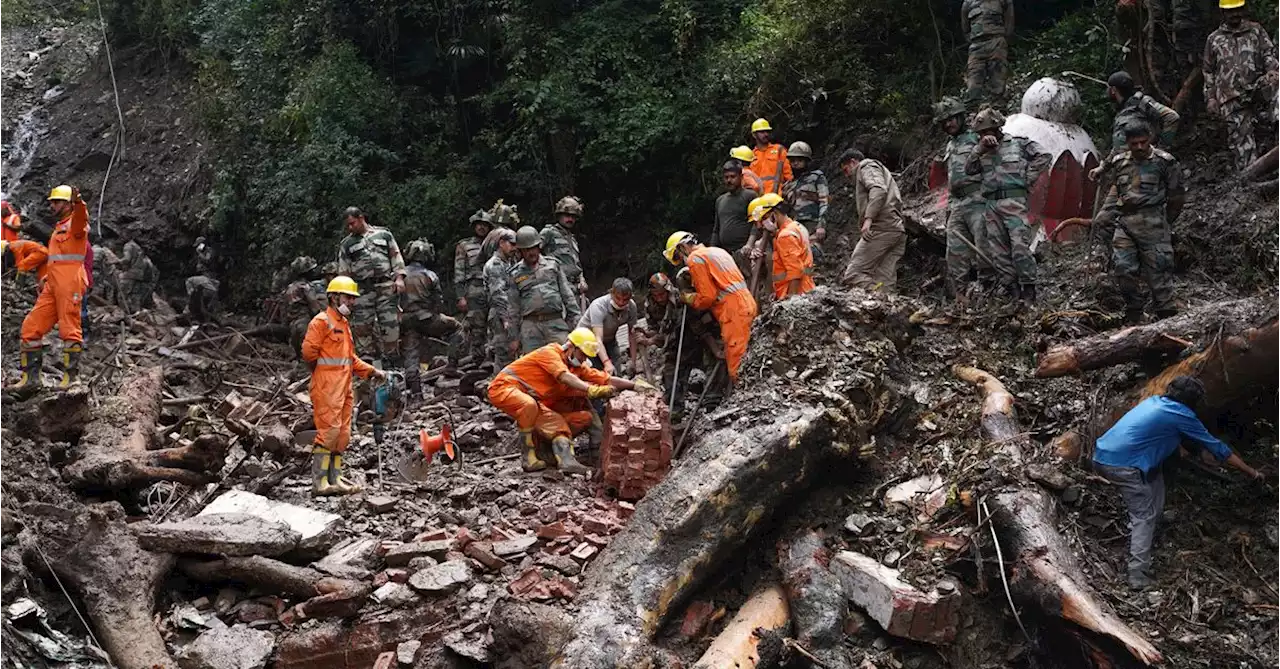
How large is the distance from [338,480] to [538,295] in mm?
2481

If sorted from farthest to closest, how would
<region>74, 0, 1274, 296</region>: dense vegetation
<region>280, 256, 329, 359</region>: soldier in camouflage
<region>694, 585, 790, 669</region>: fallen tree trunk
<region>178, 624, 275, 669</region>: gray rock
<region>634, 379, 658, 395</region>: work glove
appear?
1. <region>74, 0, 1274, 296</region>: dense vegetation
2. <region>280, 256, 329, 359</region>: soldier in camouflage
3. <region>634, 379, 658, 395</region>: work glove
4. <region>178, 624, 275, 669</region>: gray rock
5. <region>694, 585, 790, 669</region>: fallen tree trunk

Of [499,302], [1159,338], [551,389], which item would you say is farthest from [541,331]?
[1159,338]

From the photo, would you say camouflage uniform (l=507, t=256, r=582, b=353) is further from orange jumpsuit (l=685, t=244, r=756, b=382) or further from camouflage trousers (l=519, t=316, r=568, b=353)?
orange jumpsuit (l=685, t=244, r=756, b=382)

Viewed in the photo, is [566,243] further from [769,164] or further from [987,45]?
[987,45]

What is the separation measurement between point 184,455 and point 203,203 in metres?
11.6

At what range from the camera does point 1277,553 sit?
17.3 feet

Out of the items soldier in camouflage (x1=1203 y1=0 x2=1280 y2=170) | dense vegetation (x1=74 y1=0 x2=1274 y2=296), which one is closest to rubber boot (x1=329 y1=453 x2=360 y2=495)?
soldier in camouflage (x1=1203 y1=0 x2=1280 y2=170)

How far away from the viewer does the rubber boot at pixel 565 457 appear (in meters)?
7.84

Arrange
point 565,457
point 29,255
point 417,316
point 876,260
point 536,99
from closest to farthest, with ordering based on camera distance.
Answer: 1. point 565,457
2. point 876,260
3. point 29,255
4. point 417,316
5. point 536,99

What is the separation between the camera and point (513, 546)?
6.45 metres

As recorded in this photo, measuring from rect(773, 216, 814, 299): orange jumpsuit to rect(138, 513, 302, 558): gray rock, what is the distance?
426 centimetres

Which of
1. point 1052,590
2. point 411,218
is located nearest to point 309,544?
point 1052,590

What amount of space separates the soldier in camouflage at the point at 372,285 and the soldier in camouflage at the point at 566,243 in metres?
1.52

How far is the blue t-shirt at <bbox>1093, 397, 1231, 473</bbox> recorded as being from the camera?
17.3 feet
